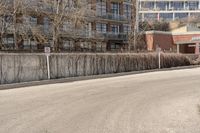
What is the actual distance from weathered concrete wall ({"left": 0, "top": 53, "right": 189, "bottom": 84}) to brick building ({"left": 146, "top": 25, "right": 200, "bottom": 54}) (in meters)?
26.0

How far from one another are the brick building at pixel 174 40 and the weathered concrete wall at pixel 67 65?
1025 inches

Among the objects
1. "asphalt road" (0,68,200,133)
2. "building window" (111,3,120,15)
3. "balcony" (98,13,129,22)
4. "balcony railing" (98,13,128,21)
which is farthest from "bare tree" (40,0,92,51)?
"building window" (111,3,120,15)

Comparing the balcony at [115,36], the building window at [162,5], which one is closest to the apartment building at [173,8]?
the building window at [162,5]

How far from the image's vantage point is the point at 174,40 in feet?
221

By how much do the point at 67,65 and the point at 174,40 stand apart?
43195mm

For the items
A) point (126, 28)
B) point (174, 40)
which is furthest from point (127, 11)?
point (174, 40)

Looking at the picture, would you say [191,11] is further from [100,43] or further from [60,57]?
[60,57]

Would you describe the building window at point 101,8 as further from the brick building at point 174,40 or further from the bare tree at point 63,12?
the bare tree at point 63,12

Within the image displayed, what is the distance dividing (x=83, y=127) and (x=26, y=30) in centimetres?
2690

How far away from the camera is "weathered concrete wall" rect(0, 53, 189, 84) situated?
2320cm

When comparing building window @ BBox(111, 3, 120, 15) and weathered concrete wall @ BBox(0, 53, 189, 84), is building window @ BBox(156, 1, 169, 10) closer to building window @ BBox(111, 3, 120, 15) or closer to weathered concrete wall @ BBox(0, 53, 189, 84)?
building window @ BBox(111, 3, 120, 15)

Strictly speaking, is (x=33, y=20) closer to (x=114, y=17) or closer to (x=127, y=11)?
(x=114, y=17)

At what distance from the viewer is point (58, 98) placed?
15.5 m

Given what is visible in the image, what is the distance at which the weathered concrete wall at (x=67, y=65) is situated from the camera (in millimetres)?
23203
